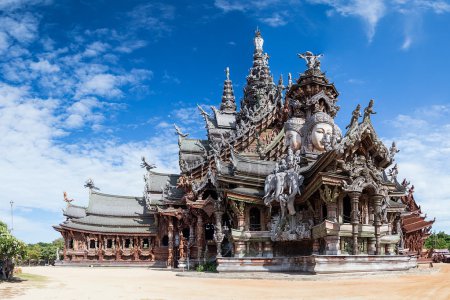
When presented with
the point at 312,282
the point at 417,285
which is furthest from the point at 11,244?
the point at 417,285

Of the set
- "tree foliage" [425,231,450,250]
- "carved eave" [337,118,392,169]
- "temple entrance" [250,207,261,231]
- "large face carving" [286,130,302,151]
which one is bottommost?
"tree foliage" [425,231,450,250]

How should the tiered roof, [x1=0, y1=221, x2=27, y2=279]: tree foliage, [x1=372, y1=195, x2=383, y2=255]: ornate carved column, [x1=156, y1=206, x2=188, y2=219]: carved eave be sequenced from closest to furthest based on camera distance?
[x1=0, y1=221, x2=27, y2=279]: tree foliage < [x1=372, y1=195, x2=383, y2=255]: ornate carved column < [x1=156, y1=206, x2=188, y2=219]: carved eave < the tiered roof

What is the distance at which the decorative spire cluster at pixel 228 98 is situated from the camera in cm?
6347

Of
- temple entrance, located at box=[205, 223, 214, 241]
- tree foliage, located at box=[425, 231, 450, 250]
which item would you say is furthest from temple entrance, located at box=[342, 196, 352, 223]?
tree foliage, located at box=[425, 231, 450, 250]

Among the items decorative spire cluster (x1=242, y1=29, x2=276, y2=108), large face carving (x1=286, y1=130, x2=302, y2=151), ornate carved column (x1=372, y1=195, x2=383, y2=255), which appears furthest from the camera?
decorative spire cluster (x1=242, y1=29, x2=276, y2=108)

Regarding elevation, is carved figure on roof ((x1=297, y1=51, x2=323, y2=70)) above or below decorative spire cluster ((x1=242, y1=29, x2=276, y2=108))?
below

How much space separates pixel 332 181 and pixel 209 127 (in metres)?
32.0

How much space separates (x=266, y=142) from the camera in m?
43.6

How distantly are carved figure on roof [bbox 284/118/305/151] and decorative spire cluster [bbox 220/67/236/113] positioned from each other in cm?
3086

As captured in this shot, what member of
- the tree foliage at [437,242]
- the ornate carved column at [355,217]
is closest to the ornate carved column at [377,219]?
the ornate carved column at [355,217]

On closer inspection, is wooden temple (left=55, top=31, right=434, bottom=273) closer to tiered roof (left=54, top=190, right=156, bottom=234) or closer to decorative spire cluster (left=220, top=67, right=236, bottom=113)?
tiered roof (left=54, top=190, right=156, bottom=234)

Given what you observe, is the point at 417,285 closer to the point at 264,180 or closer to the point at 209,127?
the point at 264,180

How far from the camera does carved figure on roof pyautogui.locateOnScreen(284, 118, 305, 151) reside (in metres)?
30.4

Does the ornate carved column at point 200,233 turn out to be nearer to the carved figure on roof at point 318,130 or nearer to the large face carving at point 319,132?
the carved figure on roof at point 318,130
